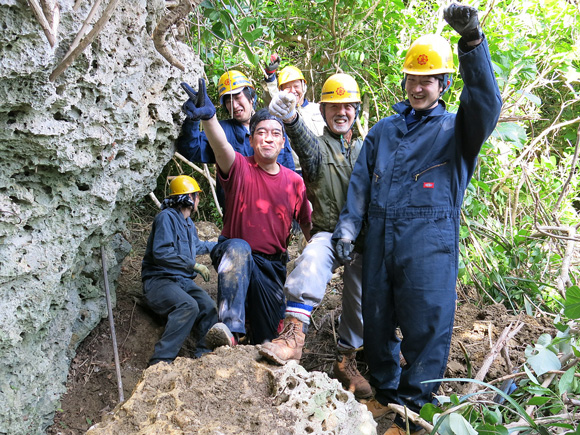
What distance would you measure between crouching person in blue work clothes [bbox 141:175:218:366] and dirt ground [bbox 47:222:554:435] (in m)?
0.27

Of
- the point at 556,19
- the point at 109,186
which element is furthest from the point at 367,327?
the point at 556,19

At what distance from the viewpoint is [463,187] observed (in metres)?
2.77

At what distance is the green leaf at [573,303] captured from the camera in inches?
72.0

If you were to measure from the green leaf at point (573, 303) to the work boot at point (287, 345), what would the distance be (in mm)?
1236

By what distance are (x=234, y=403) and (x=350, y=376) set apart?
1236 mm

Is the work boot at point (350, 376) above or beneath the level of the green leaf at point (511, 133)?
beneath

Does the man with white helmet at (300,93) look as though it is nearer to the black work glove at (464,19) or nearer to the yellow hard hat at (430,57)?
the yellow hard hat at (430,57)

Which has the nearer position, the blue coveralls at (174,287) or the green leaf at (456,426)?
→ the green leaf at (456,426)

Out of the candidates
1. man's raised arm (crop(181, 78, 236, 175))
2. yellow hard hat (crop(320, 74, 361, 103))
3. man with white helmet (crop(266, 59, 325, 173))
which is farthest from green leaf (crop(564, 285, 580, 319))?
man with white helmet (crop(266, 59, 325, 173))

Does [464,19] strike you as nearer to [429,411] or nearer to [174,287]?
[429,411]

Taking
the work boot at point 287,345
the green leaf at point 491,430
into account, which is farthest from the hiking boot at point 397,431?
the green leaf at point 491,430

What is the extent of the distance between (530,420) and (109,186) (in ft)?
8.31

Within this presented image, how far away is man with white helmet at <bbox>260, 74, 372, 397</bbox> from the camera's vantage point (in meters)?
2.79

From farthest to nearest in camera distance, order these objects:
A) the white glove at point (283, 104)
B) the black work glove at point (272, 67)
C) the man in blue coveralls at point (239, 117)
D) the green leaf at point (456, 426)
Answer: the black work glove at point (272, 67), the man in blue coveralls at point (239, 117), the white glove at point (283, 104), the green leaf at point (456, 426)
